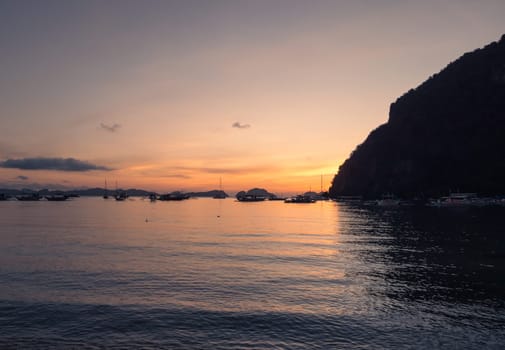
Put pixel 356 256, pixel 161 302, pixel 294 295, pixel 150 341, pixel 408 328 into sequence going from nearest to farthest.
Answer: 1. pixel 150 341
2. pixel 408 328
3. pixel 161 302
4. pixel 294 295
5. pixel 356 256

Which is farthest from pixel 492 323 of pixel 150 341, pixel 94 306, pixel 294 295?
pixel 94 306

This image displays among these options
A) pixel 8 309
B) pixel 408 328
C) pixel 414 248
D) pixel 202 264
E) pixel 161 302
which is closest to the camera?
pixel 408 328

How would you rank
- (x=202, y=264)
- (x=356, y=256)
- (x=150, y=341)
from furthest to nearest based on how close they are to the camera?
(x=356, y=256) → (x=202, y=264) → (x=150, y=341)

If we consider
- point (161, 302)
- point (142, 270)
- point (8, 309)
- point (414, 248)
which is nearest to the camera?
point (8, 309)

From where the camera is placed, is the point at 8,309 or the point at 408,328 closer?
the point at 408,328

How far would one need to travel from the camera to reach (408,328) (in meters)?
26.1

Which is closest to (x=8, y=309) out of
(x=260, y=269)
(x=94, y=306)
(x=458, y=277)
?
(x=94, y=306)

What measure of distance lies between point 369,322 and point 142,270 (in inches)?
1074

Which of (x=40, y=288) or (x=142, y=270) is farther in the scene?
(x=142, y=270)

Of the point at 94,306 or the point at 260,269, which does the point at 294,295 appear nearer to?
the point at 260,269

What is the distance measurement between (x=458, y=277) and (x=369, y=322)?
19115 mm

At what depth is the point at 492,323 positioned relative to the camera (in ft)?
87.5

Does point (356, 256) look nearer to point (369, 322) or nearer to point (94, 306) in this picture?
point (369, 322)

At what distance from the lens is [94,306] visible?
30.5 m
